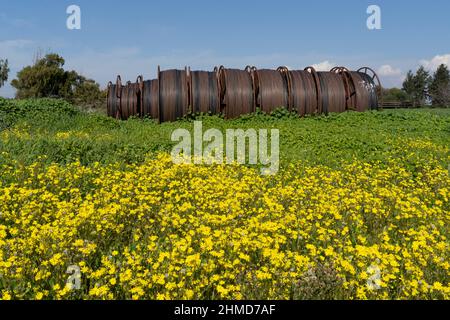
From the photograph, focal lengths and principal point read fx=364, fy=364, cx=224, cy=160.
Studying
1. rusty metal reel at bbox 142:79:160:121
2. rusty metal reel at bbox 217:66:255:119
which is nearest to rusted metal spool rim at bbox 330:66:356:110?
rusty metal reel at bbox 217:66:255:119

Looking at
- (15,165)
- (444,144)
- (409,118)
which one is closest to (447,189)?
(444,144)

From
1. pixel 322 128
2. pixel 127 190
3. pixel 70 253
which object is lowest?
pixel 70 253

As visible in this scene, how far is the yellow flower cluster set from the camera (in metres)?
3.88

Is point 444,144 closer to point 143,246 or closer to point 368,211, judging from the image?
point 368,211

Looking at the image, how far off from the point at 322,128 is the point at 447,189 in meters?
7.53

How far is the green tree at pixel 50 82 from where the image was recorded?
1745 inches

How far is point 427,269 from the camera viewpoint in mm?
4395

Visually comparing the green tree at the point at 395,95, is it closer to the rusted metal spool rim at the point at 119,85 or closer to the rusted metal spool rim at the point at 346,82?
the rusted metal spool rim at the point at 346,82

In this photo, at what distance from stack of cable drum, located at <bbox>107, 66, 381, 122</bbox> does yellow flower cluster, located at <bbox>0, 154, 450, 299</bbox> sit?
31.8ft

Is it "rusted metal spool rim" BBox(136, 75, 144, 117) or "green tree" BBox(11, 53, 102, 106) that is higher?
"green tree" BBox(11, 53, 102, 106)

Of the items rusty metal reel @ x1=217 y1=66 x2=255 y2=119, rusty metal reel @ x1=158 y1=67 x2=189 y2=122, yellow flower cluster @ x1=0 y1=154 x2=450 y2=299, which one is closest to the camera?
yellow flower cluster @ x1=0 y1=154 x2=450 y2=299

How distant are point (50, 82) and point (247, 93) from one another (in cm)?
3652

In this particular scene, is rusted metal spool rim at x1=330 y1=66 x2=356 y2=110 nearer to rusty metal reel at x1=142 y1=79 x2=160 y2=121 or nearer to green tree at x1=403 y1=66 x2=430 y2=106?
rusty metal reel at x1=142 y1=79 x2=160 y2=121

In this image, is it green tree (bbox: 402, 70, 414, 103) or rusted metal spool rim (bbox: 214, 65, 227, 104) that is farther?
green tree (bbox: 402, 70, 414, 103)
